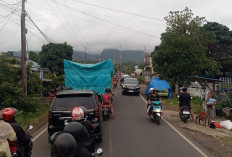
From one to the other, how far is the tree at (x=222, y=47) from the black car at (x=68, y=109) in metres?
19.8

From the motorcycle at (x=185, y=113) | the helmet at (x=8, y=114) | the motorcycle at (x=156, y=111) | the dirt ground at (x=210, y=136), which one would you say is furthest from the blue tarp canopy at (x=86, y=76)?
the helmet at (x=8, y=114)

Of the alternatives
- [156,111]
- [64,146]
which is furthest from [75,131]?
[156,111]

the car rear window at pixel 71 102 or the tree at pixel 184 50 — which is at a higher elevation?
the tree at pixel 184 50

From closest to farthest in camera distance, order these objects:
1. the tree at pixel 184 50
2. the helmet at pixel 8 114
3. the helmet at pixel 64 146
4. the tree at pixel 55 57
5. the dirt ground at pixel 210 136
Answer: the helmet at pixel 64 146 → the helmet at pixel 8 114 → the dirt ground at pixel 210 136 → the tree at pixel 184 50 → the tree at pixel 55 57

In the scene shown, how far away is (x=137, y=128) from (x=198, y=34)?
15.0 m

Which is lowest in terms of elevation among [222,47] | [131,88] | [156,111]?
[156,111]

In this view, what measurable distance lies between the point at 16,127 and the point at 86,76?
9.80 metres

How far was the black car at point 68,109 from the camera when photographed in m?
6.47

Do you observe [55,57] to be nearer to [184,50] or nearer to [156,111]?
[184,50]

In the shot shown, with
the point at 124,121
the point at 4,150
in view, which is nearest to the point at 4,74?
the point at 124,121

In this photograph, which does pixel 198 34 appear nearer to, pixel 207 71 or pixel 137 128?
pixel 207 71

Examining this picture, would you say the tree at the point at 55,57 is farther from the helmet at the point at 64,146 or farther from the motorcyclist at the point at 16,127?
the helmet at the point at 64,146

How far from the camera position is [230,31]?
87.6 feet

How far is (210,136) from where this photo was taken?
27.7 ft
